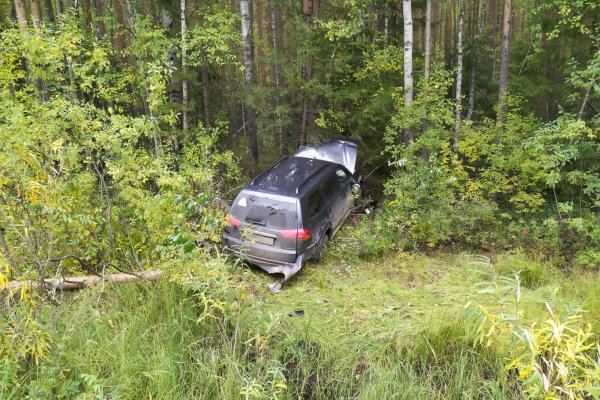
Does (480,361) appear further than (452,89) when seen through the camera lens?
No

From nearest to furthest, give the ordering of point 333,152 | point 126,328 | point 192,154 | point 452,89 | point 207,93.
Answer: point 126,328 → point 333,152 → point 192,154 → point 207,93 → point 452,89

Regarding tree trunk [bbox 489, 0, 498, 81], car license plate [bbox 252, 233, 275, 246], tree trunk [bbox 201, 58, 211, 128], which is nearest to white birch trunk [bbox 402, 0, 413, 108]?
car license plate [bbox 252, 233, 275, 246]

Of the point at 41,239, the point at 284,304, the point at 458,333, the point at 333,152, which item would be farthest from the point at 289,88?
the point at 458,333

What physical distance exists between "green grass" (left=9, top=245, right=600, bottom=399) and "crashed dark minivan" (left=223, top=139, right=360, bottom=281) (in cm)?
201

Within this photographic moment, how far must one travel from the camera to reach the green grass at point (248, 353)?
11.2 feet

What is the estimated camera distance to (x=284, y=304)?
5.95m

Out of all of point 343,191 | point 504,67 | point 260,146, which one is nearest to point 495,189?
point 504,67

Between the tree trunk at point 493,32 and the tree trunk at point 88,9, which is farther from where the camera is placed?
the tree trunk at point 493,32

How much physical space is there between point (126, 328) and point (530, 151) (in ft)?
29.2

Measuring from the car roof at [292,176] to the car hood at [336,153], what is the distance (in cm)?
91

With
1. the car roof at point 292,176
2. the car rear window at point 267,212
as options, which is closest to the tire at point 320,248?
the car rear window at point 267,212

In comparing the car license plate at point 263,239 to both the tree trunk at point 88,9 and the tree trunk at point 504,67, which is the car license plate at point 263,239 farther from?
the tree trunk at point 88,9

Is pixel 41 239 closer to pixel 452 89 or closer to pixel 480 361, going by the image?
pixel 480 361

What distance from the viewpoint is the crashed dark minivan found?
23.0 ft
